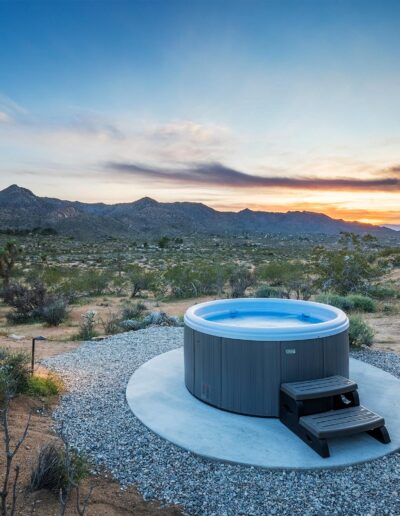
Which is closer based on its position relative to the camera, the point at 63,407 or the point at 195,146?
the point at 63,407

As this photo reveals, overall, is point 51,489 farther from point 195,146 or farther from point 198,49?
point 195,146

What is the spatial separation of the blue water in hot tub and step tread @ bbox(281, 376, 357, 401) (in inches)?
99.7

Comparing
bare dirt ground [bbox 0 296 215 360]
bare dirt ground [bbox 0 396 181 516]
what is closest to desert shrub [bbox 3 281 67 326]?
bare dirt ground [bbox 0 296 215 360]

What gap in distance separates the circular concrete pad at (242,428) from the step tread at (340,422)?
25 cm

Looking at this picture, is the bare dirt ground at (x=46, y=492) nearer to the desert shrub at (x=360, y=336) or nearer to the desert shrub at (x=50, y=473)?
the desert shrub at (x=50, y=473)

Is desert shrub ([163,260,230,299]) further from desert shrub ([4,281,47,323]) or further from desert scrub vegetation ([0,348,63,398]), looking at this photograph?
desert scrub vegetation ([0,348,63,398])

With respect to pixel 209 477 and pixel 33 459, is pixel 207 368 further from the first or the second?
pixel 33 459

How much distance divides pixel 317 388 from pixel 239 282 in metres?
13.5

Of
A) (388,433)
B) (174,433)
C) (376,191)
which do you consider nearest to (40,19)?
(174,433)

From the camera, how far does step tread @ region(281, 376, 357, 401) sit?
184 inches

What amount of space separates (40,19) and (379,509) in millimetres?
14150

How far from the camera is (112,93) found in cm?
1453

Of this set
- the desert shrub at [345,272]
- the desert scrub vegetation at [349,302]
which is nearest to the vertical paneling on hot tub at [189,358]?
the desert scrub vegetation at [349,302]

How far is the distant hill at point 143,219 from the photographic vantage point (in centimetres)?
8275
